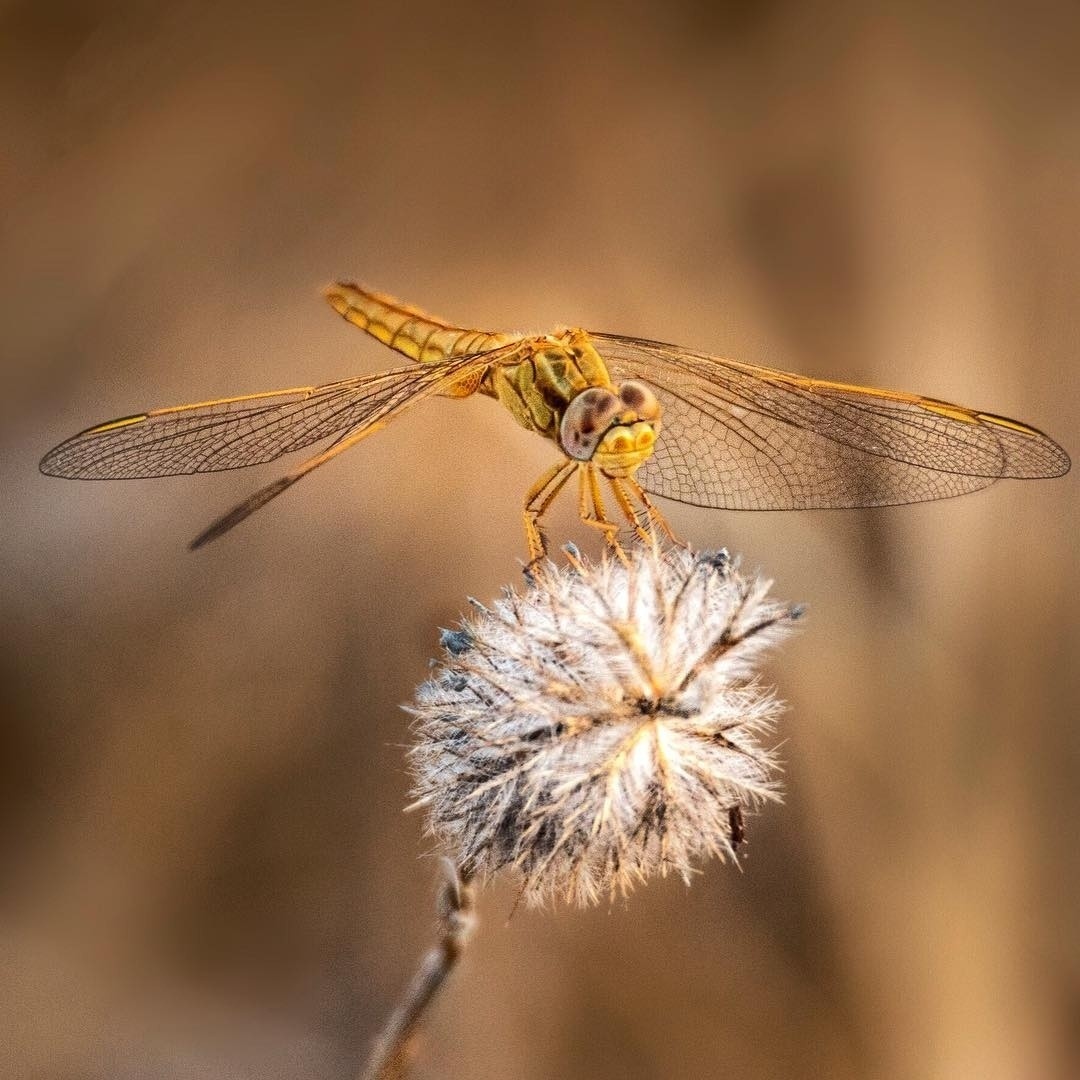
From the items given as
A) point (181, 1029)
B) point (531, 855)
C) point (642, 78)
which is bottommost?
point (181, 1029)

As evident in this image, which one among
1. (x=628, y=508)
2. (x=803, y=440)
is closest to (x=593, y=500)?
(x=628, y=508)

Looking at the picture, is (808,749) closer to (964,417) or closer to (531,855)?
(964,417)

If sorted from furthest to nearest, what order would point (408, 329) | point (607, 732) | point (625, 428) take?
point (408, 329)
point (625, 428)
point (607, 732)

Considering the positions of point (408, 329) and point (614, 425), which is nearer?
point (614, 425)

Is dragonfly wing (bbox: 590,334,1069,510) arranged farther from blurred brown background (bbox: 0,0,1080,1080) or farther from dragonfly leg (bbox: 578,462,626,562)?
blurred brown background (bbox: 0,0,1080,1080)

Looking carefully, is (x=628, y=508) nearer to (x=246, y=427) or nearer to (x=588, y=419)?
(x=588, y=419)

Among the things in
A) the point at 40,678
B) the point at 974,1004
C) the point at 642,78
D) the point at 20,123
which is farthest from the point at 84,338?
the point at 974,1004

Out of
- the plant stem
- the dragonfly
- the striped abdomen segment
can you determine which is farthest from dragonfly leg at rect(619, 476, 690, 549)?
the plant stem

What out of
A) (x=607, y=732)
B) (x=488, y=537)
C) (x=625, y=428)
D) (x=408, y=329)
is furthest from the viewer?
(x=488, y=537)
